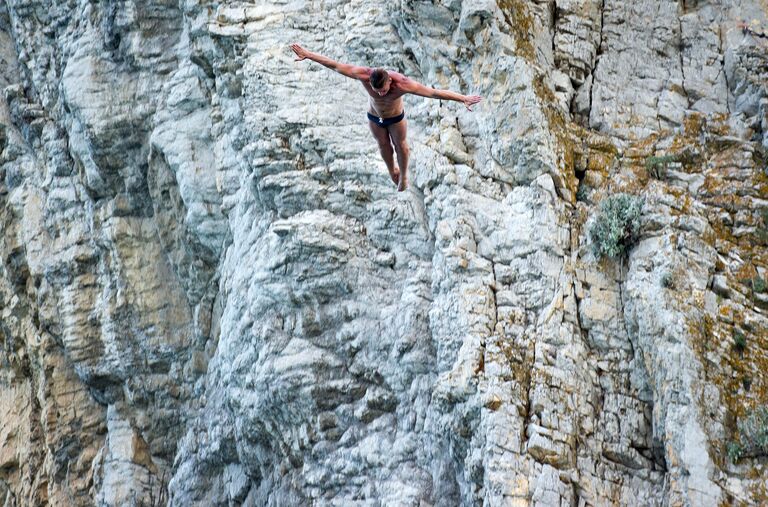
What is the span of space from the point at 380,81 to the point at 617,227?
378 centimetres

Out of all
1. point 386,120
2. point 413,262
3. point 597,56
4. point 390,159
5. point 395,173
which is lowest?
point 413,262

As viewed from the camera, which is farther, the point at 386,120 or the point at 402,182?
the point at 402,182

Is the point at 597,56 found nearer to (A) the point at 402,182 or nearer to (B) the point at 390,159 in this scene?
(A) the point at 402,182

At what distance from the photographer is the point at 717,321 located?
12.9m

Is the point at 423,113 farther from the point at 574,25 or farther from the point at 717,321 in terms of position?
the point at 717,321

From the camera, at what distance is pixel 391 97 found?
39.5ft

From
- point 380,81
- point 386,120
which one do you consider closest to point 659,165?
point 386,120

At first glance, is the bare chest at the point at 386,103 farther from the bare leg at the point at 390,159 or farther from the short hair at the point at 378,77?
the bare leg at the point at 390,159

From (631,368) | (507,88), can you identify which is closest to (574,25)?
(507,88)

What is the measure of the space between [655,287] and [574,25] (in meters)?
4.51

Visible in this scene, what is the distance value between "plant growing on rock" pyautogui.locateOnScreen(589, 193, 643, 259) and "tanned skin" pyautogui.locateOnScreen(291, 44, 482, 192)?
2.49m

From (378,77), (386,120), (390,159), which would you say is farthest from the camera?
(390,159)

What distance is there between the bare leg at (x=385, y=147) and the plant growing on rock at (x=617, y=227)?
8.44 ft

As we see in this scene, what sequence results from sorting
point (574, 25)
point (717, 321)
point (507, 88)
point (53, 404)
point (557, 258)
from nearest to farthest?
point (717, 321) < point (557, 258) < point (507, 88) < point (574, 25) < point (53, 404)
